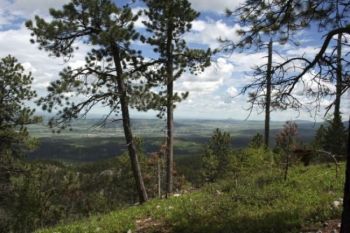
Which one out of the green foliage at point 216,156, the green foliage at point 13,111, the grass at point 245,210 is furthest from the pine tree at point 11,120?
the green foliage at point 216,156

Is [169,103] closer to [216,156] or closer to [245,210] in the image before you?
[245,210]

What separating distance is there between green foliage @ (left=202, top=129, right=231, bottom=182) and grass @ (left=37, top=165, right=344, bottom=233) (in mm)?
44807

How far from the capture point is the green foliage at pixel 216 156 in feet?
213

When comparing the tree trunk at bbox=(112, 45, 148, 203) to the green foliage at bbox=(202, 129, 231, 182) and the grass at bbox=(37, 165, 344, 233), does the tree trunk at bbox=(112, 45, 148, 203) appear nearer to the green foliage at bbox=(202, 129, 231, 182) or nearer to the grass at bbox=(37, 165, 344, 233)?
the grass at bbox=(37, 165, 344, 233)

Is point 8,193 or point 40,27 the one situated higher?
point 40,27

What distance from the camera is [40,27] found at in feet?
62.2

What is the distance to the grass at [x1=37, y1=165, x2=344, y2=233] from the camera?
1202 centimetres

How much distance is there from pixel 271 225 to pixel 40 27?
13051mm

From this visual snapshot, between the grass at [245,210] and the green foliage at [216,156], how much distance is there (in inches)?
1764

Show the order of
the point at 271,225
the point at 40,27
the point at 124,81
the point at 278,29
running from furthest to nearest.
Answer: the point at 124,81, the point at 40,27, the point at 271,225, the point at 278,29

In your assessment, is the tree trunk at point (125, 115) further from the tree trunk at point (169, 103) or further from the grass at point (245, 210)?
the grass at point (245, 210)

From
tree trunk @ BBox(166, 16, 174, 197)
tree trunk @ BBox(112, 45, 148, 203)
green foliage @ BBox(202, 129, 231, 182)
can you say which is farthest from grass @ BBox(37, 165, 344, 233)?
green foliage @ BBox(202, 129, 231, 182)

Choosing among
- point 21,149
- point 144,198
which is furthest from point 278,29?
point 21,149

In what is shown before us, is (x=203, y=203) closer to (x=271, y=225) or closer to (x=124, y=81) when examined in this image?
(x=271, y=225)
